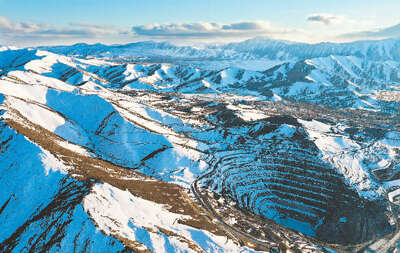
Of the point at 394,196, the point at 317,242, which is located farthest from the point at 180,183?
the point at 394,196

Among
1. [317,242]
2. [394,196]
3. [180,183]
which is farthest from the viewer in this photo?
[394,196]

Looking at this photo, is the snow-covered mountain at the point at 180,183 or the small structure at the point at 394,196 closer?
the snow-covered mountain at the point at 180,183

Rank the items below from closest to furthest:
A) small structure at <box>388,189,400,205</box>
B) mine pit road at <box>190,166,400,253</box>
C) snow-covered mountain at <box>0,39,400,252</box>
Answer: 1. snow-covered mountain at <box>0,39,400,252</box>
2. mine pit road at <box>190,166,400,253</box>
3. small structure at <box>388,189,400,205</box>

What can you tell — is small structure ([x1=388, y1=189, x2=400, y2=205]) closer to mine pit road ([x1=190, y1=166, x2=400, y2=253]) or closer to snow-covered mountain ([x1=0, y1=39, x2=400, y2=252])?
snow-covered mountain ([x1=0, y1=39, x2=400, y2=252])

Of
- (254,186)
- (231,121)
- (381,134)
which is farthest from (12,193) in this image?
(381,134)

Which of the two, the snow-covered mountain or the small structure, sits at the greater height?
the snow-covered mountain

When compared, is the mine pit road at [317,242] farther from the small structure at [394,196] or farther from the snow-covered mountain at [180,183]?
the small structure at [394,196]

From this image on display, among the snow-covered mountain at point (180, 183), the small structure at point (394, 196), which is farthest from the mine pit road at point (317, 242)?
the small structure at point (394, 196)

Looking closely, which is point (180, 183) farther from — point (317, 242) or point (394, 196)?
point (394, 196)

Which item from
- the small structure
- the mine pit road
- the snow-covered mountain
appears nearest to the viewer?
the snow-covered mountain

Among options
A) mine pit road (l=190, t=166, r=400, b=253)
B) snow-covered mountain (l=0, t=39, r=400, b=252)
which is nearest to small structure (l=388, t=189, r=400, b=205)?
snow-covered mountain (l=0, t=39, r=400, b=252)

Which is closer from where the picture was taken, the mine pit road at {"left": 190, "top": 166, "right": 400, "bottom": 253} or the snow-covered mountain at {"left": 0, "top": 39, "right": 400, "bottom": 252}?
the snow-covered mountain at {"left": 0, "top": 39, "right": 400, "bottom": 252}
